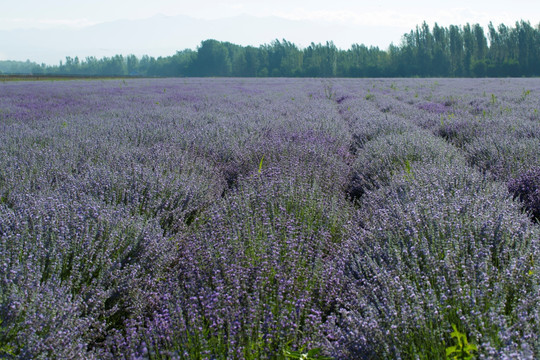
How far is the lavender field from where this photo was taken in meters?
1.38

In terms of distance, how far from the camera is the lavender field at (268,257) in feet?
4.51

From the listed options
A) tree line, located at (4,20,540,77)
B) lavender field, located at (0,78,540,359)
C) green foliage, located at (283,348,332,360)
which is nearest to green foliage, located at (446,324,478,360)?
lavender field, located at (0,78,540,359)

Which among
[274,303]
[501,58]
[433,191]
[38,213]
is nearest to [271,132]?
[433,191]

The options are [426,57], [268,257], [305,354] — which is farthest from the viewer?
[426,57]

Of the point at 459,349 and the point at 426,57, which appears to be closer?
the point at 459,349

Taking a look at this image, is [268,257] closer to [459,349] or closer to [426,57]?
[459,349]

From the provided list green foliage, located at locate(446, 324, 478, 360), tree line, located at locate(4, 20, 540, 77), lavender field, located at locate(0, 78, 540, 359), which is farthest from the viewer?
tree line, located at locate(4, 20, 540, 77)

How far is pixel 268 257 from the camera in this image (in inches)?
Answer: 74.4

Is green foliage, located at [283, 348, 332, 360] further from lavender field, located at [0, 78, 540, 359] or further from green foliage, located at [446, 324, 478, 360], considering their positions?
green foliage, located at [446, 324, 478, 360]

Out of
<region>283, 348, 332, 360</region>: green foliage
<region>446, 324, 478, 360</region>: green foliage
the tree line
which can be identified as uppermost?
the tree line

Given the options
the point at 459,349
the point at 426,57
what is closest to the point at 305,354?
the point at 459,349

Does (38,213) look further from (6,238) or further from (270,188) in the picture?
(270,188)

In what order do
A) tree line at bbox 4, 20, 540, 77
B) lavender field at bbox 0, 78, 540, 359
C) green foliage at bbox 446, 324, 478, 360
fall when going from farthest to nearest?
tree line at bbox 4, 20, 540, 77 < lavender field at bbox 0, 78, 540, 359 < green foliage at bbox 446, 324, 478, 360

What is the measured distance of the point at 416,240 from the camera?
193cm
